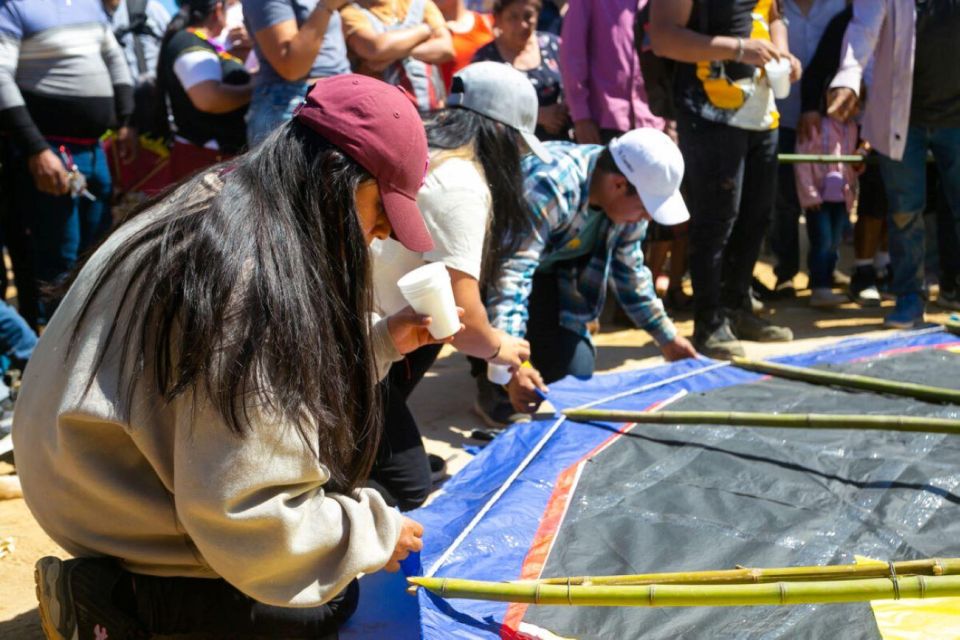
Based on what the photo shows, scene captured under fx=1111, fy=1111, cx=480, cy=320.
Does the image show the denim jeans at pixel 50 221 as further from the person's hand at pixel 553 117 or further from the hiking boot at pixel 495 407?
the person's hand at pixel 553 117

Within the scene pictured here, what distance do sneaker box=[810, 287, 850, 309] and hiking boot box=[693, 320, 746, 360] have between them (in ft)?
3.47

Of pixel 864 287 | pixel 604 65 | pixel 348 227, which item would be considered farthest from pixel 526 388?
pixel 864 287

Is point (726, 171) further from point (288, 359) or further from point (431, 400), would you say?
point (288, 359)

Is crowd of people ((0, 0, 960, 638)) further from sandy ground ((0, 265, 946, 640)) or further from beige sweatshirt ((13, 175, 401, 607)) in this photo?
sandy ground ((0, 265, 946, 640))

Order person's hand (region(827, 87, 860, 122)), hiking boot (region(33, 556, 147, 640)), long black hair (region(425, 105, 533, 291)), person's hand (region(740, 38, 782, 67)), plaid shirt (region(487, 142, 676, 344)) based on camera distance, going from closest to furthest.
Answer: hiking boot (region(33, 556, 147, 640)), long black hair (region(425, 105, 533, 291)), plaid shirt (region(487, 142, 676, 344)), person's hand (region(740, 38, 782, 67)), person's hand (region(827, 87, 860, 122))

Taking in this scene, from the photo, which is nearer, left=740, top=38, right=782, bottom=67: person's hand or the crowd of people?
the crowd of people

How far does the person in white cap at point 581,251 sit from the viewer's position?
319 cm

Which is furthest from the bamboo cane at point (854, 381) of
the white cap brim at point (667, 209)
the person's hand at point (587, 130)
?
the person's hand at point (587, 130)

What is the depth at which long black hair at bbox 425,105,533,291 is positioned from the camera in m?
2.76

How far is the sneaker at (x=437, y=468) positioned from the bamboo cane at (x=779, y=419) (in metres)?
0.42

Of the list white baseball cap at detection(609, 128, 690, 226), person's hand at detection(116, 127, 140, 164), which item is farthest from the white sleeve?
white baseball cap at detection(609, 128, 690, 226)

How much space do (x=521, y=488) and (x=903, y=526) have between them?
84cm

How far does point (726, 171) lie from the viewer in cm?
425

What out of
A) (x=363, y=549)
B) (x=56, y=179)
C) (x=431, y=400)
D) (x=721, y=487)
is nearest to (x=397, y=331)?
(x=363, y=549)
